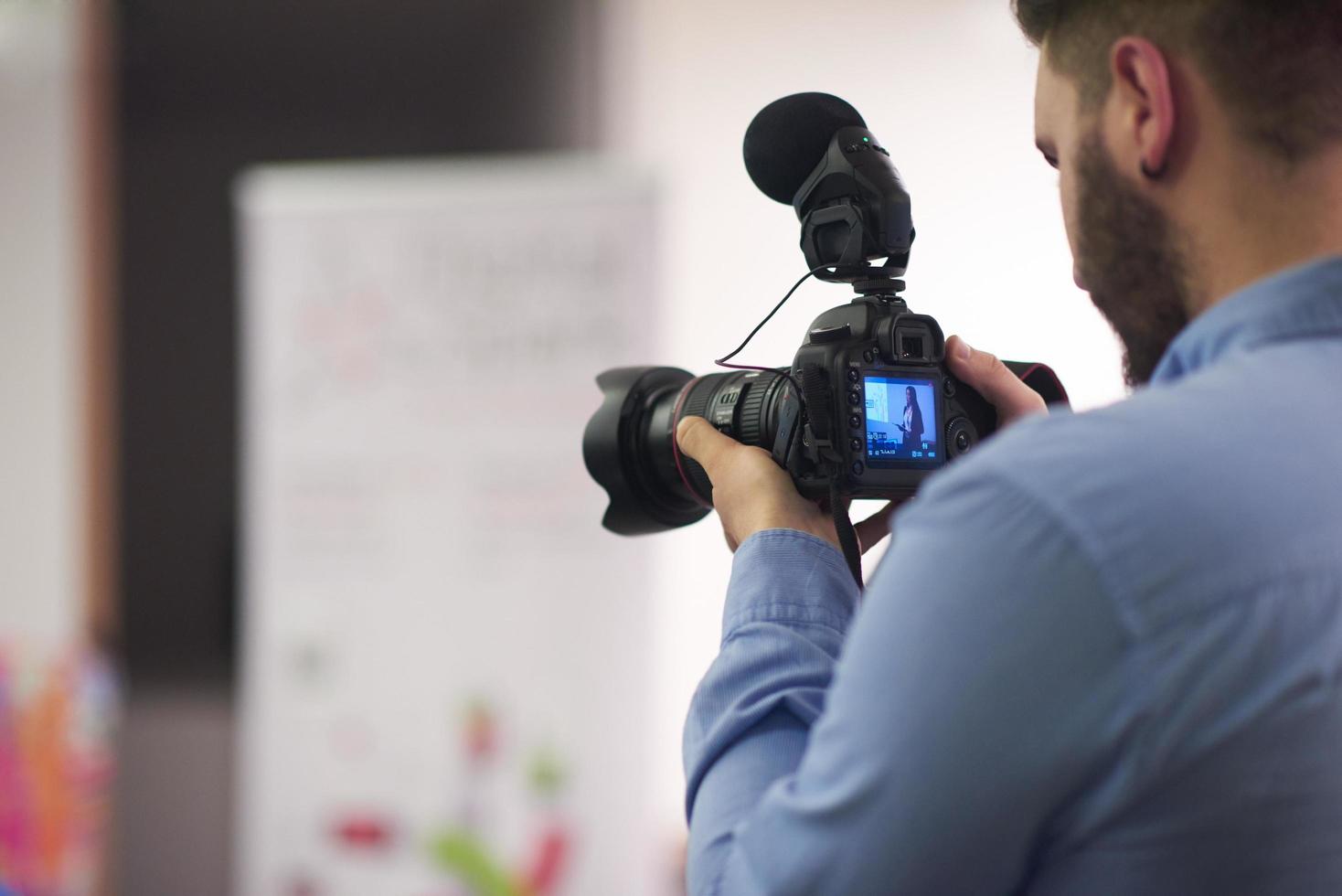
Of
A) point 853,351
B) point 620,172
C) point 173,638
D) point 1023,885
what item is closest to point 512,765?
point 620,172

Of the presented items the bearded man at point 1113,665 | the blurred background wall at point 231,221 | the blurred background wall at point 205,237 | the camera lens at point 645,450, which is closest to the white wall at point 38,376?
the blurred background wall at point 231,221

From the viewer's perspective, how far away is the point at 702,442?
870 millimetres

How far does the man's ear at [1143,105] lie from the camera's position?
0.60m

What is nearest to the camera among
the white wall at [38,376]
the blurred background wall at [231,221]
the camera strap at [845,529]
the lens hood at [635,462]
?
the camera strap at [845,529]

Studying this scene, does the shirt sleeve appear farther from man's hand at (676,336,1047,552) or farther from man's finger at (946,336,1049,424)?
man's finger at (946,336,1049,424)

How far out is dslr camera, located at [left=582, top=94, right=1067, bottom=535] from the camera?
31.0 inches

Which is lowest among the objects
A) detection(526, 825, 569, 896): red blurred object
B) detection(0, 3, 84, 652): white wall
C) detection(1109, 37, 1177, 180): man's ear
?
detection(526, 825, 569, 896): red blurred object

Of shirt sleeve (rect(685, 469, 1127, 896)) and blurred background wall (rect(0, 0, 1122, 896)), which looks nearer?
shirt sleeve (rect(685, 469, 1127, 896))

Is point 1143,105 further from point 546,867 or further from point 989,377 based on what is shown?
point 546,867

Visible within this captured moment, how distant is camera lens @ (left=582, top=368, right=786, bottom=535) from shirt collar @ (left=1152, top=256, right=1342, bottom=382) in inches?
16.2

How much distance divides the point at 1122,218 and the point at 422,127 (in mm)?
3384

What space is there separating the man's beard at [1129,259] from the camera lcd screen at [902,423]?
17 centimetres

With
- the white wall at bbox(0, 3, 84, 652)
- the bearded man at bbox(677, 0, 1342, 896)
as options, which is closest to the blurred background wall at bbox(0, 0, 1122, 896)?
the white wall at bbox(0, 3, 84, 652)

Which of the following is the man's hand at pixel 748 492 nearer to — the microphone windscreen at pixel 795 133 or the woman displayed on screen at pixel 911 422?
the woman displayed on screen at pixel 911 422
